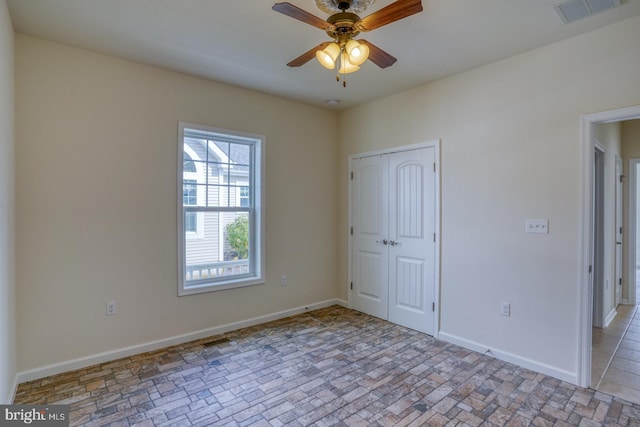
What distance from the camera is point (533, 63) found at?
9.25ft

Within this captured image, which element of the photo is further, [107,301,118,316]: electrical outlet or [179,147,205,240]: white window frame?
[179,147,205,240]: white window frame

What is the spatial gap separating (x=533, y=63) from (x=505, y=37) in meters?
0.43

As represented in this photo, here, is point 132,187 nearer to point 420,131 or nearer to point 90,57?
point 90,57

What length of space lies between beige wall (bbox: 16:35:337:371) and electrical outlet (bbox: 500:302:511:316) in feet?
8.43

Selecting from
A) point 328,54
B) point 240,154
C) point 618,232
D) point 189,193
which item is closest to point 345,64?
point 328,54

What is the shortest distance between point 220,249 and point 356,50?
102 inches

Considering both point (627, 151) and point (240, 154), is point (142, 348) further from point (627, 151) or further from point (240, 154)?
point (627, 151)

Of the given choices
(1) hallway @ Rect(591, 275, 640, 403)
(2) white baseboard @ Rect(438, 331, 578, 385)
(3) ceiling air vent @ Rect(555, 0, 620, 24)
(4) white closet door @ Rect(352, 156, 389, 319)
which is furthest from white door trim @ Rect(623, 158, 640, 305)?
(4) white closet door @ Rect(352, 156, 389, 319)

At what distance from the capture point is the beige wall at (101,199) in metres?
2.65

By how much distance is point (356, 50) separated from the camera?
2049mm

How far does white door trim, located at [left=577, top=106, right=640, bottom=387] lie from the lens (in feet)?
8.36

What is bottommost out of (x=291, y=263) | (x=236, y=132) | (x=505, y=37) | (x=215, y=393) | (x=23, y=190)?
(x=215, y=393)

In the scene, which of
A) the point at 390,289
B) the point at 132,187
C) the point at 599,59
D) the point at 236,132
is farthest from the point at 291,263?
the point at 599,59

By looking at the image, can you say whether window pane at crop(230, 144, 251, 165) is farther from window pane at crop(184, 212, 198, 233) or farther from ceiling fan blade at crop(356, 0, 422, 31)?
ceiling fan blade at crop(356, 0, 422, 31)
